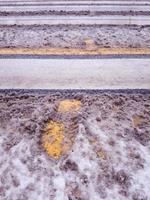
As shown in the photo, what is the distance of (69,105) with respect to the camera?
5027 millimetres

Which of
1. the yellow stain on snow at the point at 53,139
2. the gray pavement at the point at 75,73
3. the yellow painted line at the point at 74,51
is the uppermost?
the yellow painted line at the point at 74,51

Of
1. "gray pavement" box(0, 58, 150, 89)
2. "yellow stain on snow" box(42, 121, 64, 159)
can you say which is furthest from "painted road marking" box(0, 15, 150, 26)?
"yellow stain on snow" box(42, 121, 64, 159)

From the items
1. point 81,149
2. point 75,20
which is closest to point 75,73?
point 81,149

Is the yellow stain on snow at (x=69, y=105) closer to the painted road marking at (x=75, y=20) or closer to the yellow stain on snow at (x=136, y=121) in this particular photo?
the yellow stain on snow at (x=136, y=121)

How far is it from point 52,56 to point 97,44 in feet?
4.12

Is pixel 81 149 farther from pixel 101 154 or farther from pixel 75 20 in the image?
pixel 75 20

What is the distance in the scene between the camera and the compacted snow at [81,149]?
3486 millimetres

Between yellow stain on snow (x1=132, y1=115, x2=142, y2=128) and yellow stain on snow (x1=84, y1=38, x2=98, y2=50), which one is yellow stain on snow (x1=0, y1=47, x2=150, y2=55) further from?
yellow stain on snow (x1=132, y1=115, x2=142, y2=128)

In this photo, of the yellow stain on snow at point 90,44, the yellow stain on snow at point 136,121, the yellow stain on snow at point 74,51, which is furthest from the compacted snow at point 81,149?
the yellow stain on snow at point 90,44

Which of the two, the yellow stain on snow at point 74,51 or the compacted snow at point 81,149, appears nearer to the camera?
the compacted snow at point 81,149

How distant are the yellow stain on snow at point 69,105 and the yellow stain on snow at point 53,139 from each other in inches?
14.9

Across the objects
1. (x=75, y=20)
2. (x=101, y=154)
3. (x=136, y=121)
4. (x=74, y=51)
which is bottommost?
(x=101, y=154)

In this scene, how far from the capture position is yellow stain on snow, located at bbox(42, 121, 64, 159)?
400cm

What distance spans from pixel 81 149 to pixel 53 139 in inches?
17.7
